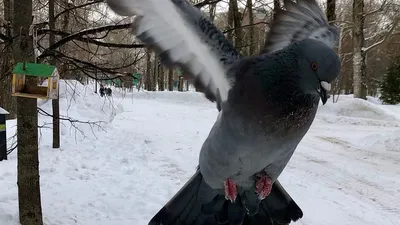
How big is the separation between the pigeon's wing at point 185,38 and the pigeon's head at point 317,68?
0.26 m

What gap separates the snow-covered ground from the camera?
12.8 feet

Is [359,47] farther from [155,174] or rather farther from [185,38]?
[185,38]

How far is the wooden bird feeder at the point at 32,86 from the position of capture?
87.0 inches

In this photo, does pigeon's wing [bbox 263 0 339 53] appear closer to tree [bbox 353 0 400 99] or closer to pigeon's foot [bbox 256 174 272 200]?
pigeon's foot [bbox 256 174 272 200]

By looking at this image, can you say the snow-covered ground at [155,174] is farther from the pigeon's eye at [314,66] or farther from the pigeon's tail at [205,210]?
the pigeon's eye at [314,66]

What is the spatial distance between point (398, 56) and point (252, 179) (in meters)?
24.0

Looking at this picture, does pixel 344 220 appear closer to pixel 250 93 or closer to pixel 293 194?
pixel 293 194

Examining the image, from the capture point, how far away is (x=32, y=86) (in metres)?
2.50

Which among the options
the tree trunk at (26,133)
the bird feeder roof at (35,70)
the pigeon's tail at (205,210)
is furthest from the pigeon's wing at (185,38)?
the tree trunk at (26,133)

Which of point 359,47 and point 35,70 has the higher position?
point 359,47

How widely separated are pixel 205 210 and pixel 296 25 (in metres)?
0.89

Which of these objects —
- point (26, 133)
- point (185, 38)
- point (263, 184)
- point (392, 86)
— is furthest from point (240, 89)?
point (392, 86)

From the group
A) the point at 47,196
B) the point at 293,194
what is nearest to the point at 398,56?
the point at 293,194

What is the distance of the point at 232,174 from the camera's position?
146 centimetres
